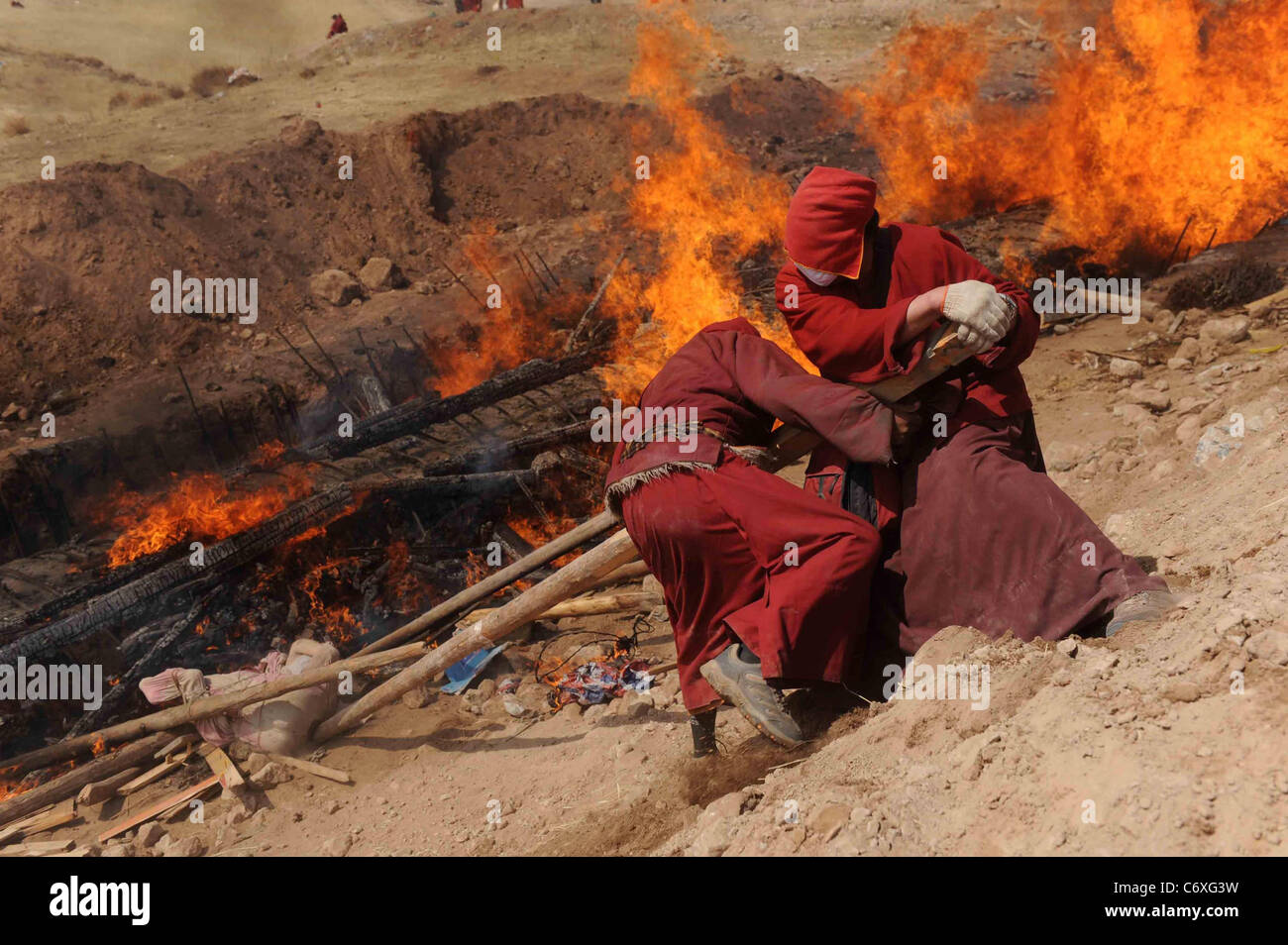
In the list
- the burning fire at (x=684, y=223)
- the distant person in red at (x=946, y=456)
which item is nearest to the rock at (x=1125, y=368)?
the burning fire at (x=684, y=223)

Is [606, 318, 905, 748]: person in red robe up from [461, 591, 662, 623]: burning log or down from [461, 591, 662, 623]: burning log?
up

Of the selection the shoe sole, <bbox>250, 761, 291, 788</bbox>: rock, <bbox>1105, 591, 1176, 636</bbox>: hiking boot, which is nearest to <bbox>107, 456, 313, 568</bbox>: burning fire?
<bbox>250, 761, 291, 788</bbox>: rock

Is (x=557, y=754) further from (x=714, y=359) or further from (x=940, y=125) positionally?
(x=940, y=125)

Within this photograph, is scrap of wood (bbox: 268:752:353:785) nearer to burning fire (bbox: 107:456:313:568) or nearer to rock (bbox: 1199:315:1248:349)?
burning fire (bbox: 107:456:313:568)

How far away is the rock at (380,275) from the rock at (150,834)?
8583 millimetres

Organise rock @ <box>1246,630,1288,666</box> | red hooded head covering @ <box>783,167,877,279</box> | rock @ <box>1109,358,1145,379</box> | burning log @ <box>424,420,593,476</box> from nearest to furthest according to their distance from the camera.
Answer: rock @ <box>1246,630,1288,666</box>, red hooded head covering @ <box>783,167,877,279</box>, burning log @ <box>424,420,593,476</box>, rock @ <box>1109,358,1145,379</box>

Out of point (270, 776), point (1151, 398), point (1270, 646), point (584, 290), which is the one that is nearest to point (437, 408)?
point (584, 290)

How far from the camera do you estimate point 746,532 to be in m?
3.46

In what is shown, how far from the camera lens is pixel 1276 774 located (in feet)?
6.82

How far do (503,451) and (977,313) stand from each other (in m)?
5.14

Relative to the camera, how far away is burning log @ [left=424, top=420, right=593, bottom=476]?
7559 mm

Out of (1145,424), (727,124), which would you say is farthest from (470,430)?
(727,124)

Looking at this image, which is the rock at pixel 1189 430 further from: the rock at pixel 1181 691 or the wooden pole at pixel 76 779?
the wooden pole at pixel 76 779

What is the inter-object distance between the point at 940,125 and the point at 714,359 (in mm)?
13287
